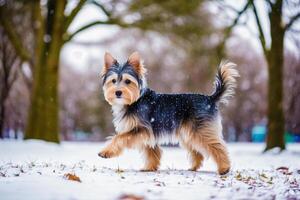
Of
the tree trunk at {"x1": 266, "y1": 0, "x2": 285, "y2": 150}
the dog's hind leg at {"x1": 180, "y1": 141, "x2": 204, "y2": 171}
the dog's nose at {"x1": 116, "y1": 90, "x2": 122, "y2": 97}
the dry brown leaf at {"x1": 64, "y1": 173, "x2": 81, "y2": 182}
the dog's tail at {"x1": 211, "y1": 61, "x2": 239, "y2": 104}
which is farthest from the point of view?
the tree trunk at {"x1": 266, "y1": 0, "x2": 285, "y2": 150}

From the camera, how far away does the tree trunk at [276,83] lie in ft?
51.6

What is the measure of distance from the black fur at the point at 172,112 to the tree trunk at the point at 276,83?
7.92m

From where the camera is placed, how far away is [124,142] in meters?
7.95

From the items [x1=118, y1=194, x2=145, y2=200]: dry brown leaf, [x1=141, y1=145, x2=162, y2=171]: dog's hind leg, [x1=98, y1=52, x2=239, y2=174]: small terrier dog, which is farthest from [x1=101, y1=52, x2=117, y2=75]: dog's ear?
[x1=118, y1=194, x2=145, y2=200]: dry brown leaf

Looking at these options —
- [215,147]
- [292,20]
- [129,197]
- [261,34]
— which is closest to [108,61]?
[215,147]

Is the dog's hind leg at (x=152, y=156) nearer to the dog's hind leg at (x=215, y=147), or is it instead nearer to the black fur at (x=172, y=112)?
the black fur at (x=172, y=112)

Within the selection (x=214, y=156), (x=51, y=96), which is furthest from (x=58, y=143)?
(x=214, y=156)

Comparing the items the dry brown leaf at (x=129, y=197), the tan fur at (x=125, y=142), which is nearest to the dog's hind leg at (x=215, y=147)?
the tan fur at (x=125, y=142)

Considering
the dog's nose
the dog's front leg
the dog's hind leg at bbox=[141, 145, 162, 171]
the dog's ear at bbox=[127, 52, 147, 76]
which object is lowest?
the dog's hind leg at bbox=[141, 145, 162, 171]

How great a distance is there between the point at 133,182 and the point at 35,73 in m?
10.6

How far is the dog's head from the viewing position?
26.6 ft

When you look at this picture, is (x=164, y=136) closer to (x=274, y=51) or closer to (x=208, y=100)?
(x=208, y=100)

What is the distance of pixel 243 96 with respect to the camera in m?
40.7

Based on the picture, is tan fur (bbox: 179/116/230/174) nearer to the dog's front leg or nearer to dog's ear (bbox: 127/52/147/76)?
the dog's front leg
